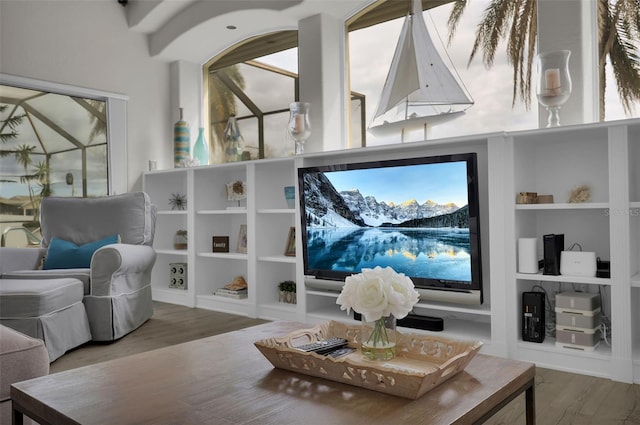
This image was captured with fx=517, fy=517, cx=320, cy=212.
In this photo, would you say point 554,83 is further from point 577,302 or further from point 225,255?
point 225,255

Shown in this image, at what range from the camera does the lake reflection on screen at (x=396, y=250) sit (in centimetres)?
309

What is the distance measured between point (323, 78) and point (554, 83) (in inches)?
74.7

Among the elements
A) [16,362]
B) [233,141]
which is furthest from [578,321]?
[233,141]

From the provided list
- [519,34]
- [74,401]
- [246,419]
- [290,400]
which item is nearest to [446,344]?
[290,400]

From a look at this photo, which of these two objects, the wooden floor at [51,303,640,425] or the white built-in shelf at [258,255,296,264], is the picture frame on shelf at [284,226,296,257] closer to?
the white built-in shelf at [258,255,296,264]

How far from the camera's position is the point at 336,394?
53.4 inches

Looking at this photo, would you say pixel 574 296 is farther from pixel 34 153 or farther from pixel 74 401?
pixel 34 153

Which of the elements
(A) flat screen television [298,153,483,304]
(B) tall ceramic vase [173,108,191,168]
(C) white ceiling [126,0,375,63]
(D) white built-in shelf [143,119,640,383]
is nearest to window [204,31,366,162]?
(C) white ceiling [126,0,375,63]

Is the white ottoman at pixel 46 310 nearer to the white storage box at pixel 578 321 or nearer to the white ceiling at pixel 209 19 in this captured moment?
the white ceiling at pixel 209 19

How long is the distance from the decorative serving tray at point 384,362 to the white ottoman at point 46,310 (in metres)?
1.95

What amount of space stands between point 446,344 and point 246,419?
713mm

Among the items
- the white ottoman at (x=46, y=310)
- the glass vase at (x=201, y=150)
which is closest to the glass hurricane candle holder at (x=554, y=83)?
the white ottoman at (x=46, y=310)

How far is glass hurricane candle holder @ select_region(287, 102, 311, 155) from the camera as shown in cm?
408

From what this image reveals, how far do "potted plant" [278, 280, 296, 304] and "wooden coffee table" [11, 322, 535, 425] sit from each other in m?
2.62
